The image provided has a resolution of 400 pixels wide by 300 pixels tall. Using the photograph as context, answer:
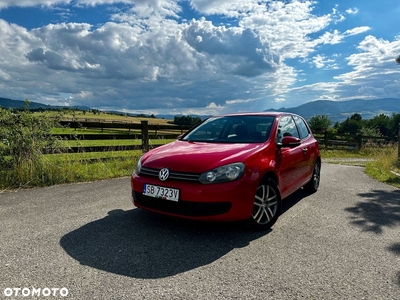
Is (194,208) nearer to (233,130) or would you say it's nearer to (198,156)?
(198,156)

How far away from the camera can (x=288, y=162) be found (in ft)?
13.7

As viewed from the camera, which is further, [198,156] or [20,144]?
[20,144]

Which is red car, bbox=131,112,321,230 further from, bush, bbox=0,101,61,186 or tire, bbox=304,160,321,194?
bush, bbox=0,101,61,186

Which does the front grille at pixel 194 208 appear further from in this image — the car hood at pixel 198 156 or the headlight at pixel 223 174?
the car hood at pixel 198 156

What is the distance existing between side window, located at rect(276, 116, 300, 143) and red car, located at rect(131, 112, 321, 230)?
27mm

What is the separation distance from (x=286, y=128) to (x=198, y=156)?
77.2 inches

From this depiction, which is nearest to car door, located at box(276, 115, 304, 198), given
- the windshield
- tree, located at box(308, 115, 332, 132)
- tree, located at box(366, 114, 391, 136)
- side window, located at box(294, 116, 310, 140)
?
the windshield

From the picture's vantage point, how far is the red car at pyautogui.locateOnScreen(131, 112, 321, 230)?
3.10 m

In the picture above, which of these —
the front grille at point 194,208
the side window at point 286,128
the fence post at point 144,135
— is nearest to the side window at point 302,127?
the side window at point 286,128

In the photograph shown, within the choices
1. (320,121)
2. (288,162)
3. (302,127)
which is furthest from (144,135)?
(320,121)

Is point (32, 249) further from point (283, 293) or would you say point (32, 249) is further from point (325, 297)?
point (325, 297)

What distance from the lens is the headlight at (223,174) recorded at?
121 inches

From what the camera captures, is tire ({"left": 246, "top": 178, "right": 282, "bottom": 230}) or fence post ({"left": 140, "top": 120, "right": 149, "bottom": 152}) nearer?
tire ({"left": 246, "top": 178, "right": 282, "bottom": 230})

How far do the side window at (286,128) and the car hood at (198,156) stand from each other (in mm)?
584
